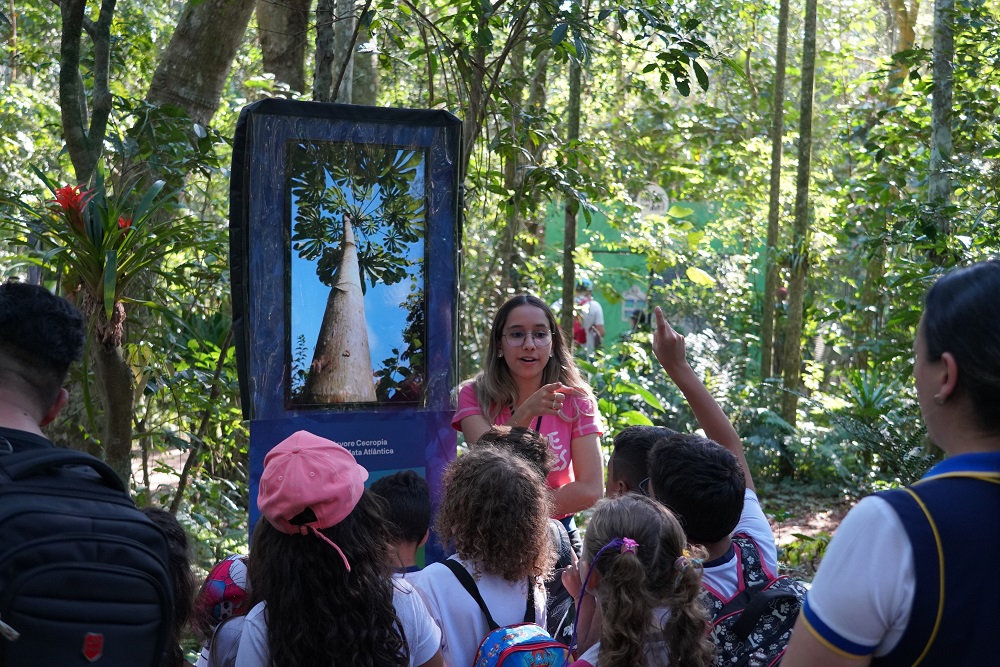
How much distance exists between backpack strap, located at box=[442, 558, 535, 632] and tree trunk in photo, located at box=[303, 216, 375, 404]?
0.88 metres

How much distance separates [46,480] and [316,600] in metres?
0.66

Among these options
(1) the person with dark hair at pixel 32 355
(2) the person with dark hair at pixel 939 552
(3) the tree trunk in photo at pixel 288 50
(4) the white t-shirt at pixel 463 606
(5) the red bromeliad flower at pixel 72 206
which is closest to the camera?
(2) the person with dark hair at pixel 939 552

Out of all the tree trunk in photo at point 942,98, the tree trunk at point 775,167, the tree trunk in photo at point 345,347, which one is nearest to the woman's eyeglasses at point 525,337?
the tree trunk in photo at point 345,347

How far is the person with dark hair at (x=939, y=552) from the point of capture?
1293 mm

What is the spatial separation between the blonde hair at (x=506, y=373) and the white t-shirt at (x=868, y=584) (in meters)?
2.24

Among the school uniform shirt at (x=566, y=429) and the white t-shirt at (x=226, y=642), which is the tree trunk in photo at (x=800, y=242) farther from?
the white t-shirt at (x=226, y=642)

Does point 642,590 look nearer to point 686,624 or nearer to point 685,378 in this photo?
point 686,624

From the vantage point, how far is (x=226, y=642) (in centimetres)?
212

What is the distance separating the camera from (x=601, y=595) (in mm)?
2129

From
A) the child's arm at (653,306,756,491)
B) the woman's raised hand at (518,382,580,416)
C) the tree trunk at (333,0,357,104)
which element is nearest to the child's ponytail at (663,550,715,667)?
the child's arm at (653,306,756,491)

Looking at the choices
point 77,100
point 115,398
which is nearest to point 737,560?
point 115,398

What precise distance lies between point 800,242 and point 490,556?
8.50 m

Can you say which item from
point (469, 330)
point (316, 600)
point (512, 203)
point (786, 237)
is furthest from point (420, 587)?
point (786, 237)

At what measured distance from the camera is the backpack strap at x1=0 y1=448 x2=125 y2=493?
148 cm
